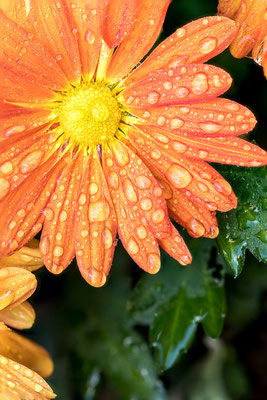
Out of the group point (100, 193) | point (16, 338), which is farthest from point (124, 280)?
point (100, 193)

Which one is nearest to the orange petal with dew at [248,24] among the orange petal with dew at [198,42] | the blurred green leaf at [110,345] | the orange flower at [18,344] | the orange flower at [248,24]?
the orange flower at [248,24]

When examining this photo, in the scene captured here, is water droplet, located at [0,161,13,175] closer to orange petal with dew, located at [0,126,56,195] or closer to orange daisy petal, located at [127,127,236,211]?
orange petal with dew, located at [0,126,56,195]

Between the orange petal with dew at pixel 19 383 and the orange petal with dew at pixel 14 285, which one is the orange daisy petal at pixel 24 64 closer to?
the orange petal with dew at pixel 14 285

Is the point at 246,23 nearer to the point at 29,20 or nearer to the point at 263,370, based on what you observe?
the point at 29,20

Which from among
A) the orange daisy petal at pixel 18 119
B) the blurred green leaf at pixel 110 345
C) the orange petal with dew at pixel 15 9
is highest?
the orange petal with dew at pixel 15 9

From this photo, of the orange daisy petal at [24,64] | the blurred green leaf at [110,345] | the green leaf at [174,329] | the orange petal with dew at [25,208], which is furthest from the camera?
the blurred green leaf at [110,345]

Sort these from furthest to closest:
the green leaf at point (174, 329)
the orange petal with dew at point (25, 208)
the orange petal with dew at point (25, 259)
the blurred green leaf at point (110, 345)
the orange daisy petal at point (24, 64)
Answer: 1. the blurred green leaf at point (110, 345)
2. the green leaf at point (174, 329)
3. the orange petal with dew at point (25, 259)
4. the orange petal with dew at point (25, 208)
5. the orange daisy petal at point (24, 64)

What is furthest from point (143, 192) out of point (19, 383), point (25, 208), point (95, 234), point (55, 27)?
point (19, 383)
